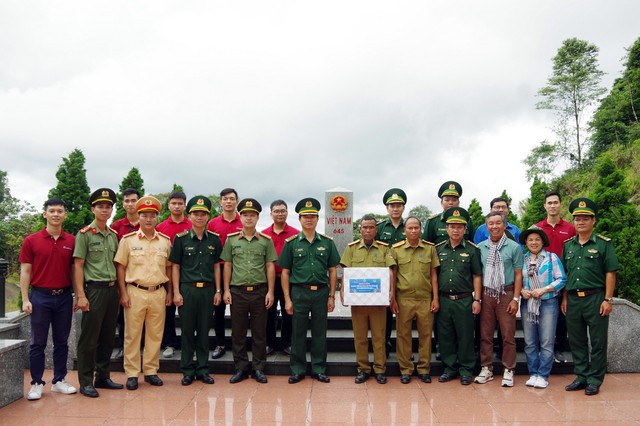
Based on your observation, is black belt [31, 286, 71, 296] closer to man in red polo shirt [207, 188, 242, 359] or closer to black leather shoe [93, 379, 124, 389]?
black leather shoe [93, 379, 124, 389]

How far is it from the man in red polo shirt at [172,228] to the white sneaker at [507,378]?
12.3ft

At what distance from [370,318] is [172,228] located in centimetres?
255

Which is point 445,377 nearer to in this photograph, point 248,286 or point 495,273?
point 495,273

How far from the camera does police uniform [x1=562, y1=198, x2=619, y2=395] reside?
482 centimetres

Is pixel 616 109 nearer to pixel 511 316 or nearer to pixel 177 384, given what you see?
pixel 511 316

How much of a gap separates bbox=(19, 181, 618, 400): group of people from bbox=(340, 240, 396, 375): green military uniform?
0.01 metres

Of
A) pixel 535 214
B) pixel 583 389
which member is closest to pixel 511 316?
pixel 583 389

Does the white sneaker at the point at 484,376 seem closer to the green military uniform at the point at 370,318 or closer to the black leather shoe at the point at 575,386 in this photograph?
the black leather shoe at the point at 575,386

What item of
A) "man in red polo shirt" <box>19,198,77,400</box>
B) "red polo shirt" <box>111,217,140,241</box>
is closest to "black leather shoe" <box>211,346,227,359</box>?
"man in red polo shirt" <box>19,198,77,400</box>

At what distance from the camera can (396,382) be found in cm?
512

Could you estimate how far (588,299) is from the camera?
4844 millimetres

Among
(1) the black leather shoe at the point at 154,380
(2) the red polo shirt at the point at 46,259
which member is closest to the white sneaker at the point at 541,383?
(1) the black leather shoe at the point at 154,380

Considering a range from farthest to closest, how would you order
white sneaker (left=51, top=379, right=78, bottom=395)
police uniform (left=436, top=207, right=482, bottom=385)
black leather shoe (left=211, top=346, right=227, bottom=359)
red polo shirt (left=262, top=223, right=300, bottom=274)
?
red polo shirt (left=262, top=223, right=300, bottom=274) → black leather shoe (left=211, top=346, right=227, bottom=359) → police uniform (left=436, top=207, right=482, bottom=385) → white sneaker (left=51, top=379, right=78, bottom=395)

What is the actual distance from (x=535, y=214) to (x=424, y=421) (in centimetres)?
1328
